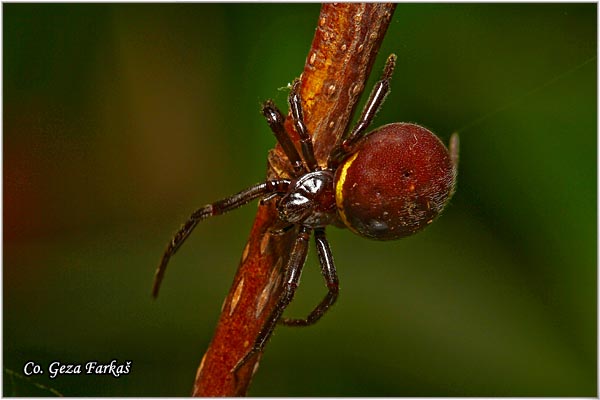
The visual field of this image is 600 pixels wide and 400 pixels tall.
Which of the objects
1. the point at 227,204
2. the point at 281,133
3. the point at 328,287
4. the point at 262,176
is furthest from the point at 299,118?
the point at 262,176

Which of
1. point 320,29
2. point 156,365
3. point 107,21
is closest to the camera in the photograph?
point 320,29

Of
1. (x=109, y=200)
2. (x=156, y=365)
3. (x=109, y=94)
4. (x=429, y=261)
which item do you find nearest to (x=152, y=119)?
(x=109, y=94)

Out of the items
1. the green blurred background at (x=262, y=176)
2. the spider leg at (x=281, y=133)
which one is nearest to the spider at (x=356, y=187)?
the spider leg at (x=281, y=133)

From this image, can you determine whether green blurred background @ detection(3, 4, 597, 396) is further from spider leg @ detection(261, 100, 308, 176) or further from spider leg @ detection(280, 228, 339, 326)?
spider leg @ detection(261, 100, 308, 176)

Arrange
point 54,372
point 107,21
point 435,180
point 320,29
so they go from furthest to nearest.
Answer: point 107,21 → point 54,372 → point 435,180 → point 320,29

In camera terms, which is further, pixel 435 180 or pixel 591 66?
pixel 591 66

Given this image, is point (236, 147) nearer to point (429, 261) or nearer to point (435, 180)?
point (429, 261)
